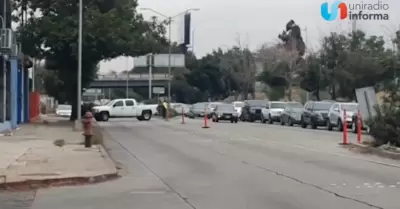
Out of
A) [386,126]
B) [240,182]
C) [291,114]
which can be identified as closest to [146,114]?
[291,114]

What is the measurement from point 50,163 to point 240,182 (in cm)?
560

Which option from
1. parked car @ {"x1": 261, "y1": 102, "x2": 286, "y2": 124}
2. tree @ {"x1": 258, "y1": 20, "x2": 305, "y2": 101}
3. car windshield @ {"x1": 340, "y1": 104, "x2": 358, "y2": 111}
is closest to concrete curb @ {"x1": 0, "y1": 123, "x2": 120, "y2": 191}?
car windshield @ {"x1": 340, "y1": 104, "x2": 358, "y2": 111}

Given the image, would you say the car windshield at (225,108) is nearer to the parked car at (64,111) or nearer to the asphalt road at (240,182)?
the parked car at (64,111)

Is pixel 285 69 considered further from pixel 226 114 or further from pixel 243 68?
pixel 226 114

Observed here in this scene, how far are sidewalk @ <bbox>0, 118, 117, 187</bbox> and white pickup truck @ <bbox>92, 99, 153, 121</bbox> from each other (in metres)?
29.4

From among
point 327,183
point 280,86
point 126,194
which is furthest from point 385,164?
point 280,86

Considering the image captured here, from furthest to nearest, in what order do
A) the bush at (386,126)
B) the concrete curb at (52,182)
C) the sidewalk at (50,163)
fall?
the bush at (386,126) → the sidewalk at (50,163) → the concrete curb at (52,182)

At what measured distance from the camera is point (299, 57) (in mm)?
84000

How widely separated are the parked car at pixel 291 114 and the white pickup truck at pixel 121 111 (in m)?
13.2

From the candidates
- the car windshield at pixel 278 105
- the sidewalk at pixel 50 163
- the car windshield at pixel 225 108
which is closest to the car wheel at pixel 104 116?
the car windshield at pixel 225 108

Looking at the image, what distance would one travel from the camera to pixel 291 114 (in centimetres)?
4544

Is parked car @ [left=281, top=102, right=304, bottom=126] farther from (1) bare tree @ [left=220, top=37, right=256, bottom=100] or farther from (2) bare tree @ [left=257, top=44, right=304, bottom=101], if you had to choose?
(1) bare tree @ [left=220, top=37, right=256, bottom=100]

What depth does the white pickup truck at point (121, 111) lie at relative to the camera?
54.1 metres

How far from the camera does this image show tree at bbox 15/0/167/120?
1563 inches
